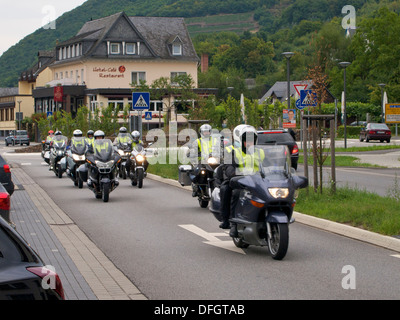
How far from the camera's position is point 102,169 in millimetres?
18500

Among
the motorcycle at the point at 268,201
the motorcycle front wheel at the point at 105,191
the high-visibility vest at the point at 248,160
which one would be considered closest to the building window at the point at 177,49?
the motorcycle front wheel at the point at 105,191

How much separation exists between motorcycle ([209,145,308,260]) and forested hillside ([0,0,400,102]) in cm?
5915

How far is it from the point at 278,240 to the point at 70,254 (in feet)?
9.32

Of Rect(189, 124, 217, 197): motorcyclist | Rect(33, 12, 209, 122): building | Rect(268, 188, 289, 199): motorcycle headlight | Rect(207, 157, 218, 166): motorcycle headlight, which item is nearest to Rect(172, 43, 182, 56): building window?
Rect(33, 12, 209, 122): building

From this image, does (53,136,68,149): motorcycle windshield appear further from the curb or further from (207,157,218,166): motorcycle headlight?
the curb

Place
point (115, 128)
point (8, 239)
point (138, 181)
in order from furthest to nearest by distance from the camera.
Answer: point (115, 128) < point (138, 181) < point (8, 239)

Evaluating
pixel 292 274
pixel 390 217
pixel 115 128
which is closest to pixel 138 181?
pixel 390 217

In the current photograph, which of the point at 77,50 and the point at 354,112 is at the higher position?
the point at 77,50

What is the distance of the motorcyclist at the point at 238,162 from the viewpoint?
33.7 ft

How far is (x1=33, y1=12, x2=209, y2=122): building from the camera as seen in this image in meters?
88.9

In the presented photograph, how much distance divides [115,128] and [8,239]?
167 feet
